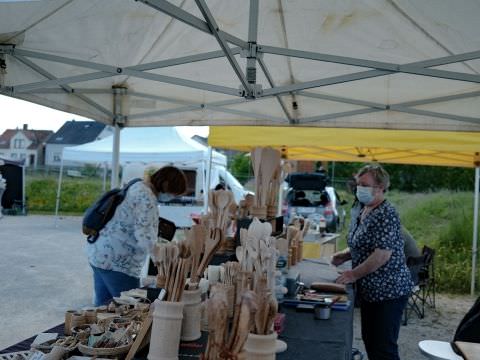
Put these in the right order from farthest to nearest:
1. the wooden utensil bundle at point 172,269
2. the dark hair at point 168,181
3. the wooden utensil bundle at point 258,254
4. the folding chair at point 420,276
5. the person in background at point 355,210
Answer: the folding chair at point 420,276, the person in background at point 355,210, the dark hair at point 168,181, the wooden utensil bundle at point 258,254, the wooden utensil bundle at point 172,269

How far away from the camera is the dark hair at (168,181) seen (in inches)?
110

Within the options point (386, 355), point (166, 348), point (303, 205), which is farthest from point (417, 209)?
point (166, 348)

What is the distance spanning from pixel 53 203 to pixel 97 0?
15862 mm

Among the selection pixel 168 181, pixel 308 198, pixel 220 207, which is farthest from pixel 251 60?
pixel 308 198

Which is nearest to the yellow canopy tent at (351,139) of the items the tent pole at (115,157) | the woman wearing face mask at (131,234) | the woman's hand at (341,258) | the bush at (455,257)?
the tent pole at (115,157)

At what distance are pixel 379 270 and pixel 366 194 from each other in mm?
398

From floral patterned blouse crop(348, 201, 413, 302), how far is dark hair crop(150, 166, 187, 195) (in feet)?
3.28

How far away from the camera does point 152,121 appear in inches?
163

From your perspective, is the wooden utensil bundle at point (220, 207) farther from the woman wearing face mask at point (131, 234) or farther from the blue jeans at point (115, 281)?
the blue jeans at point (115, 281)

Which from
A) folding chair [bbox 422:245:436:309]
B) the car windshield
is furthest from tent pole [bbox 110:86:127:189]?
the car windshield

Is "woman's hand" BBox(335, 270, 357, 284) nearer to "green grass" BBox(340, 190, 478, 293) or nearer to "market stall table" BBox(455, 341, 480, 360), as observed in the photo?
"market stall table" BBox(455, 341, 480, 360)

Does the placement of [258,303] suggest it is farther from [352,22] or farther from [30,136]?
[30,136]

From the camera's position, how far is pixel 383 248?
2592mm

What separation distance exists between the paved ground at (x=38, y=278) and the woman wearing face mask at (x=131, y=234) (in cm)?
190
